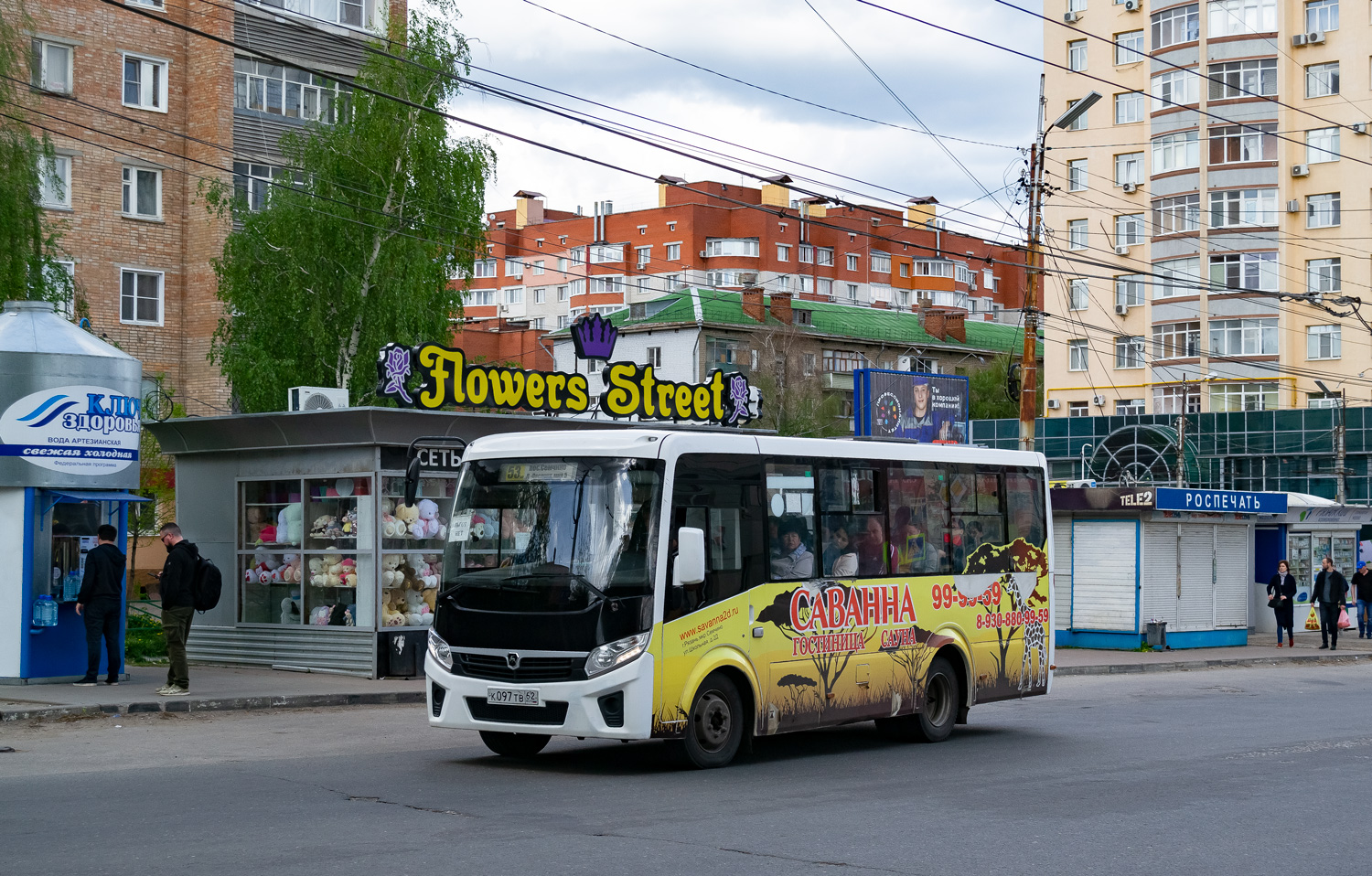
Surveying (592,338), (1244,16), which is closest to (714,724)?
(592,338)

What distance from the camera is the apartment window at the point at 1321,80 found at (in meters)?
63.7

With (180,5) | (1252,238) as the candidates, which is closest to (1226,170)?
(1252,238)

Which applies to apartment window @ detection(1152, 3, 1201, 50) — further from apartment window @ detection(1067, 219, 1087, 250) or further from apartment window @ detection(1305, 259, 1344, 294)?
apartment window @ detection(1305, 259, 1344, 294)

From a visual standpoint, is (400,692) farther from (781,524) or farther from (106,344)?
(781,524)

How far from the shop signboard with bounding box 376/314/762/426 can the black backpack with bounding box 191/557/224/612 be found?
437 centimetres

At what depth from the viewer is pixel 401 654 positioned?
2122 cm

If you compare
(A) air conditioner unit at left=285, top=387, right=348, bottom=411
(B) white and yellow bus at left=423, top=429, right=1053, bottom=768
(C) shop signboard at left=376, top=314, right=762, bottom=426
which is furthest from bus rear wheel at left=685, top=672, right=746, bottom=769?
(A) air conditioner unit at left=285, top=387, right=348, bottom=411

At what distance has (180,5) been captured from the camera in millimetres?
44906

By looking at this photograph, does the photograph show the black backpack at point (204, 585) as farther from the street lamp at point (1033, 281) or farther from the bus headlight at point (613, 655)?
the street lamp at point (1033, 281)

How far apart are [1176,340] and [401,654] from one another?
51719mm

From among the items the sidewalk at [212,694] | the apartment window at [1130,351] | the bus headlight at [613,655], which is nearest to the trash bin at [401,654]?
the sidewalk at [212,694]

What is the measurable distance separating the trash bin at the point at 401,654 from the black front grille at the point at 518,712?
9.16 m

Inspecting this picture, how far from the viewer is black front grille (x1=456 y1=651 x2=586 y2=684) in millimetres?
11859

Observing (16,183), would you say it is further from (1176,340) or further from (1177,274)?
(1176,340)
